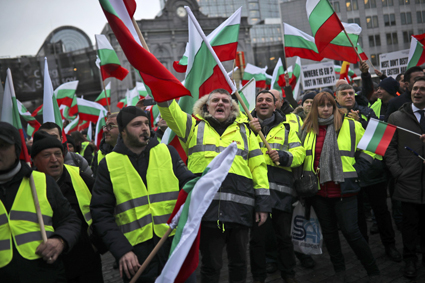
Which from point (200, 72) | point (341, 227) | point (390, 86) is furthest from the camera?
point (390, 86)

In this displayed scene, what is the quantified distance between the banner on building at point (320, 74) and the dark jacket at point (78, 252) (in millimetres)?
7245

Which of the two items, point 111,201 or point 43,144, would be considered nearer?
point 111,201

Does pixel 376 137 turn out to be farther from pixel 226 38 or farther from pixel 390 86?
pixel 390 86

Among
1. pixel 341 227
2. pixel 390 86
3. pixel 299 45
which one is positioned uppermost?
pixel 299 45

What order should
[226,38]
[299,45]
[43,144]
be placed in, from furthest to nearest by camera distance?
[299,45]
[226,38]
[43,144]

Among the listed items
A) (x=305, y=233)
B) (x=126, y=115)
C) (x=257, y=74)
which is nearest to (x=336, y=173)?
(x=305, y=233)

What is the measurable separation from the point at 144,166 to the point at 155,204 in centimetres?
33

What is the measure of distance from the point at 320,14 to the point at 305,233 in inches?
150

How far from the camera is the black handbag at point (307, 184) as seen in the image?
4.07 meters

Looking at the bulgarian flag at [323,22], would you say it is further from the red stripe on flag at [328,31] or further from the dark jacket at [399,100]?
the dark jacket at [399,100]

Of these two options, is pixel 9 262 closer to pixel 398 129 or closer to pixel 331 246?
pixel 331 246

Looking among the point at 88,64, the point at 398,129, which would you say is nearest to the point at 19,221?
the point at 398,129

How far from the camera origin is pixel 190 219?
8.05 ft

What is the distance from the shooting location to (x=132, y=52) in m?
3.31
